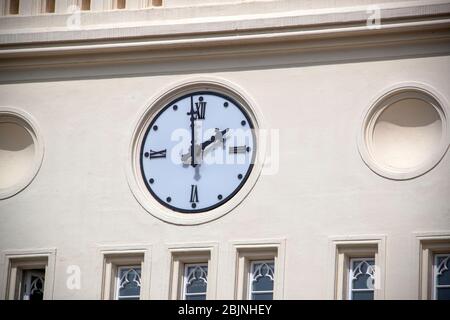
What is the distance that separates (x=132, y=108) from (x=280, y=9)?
201 cm

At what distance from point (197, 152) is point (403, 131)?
230 centimetres

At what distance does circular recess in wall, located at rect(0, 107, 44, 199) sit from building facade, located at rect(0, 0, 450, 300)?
0.9 inches

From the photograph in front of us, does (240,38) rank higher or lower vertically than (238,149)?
higher

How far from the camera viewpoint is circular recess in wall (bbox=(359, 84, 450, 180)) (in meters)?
24.9

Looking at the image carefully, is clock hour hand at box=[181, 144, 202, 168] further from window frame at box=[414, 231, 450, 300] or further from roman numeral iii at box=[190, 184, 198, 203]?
window frame at box=[414, 231, 450, 300]

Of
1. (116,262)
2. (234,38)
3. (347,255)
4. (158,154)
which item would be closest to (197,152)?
(158,154)

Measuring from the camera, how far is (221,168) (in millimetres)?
25531

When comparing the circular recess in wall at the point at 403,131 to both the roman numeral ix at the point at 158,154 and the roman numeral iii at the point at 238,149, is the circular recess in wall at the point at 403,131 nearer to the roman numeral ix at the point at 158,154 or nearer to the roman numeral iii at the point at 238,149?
the roman numeral iii at the point at 238,149

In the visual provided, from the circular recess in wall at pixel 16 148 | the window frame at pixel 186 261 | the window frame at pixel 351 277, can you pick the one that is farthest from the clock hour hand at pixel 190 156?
the window frame at pixel 351 277

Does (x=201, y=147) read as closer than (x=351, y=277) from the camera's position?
No

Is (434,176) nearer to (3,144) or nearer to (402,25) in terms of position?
(402,25)

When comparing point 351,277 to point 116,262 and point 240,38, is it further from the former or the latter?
point 240,38

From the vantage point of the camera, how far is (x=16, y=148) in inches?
1043

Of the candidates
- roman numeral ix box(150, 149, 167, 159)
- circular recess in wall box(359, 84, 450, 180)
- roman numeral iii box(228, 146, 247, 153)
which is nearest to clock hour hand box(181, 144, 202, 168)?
roman numeral ix box(150, 149, 167, 159)
